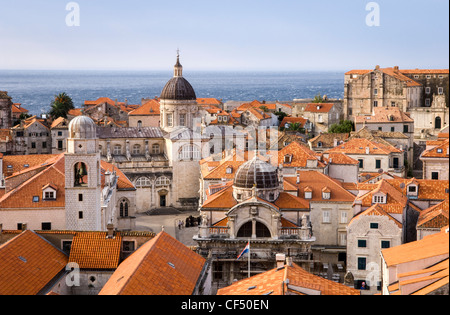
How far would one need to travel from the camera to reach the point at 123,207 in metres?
51.1

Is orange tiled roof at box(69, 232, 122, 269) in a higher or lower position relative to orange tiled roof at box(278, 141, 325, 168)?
lower

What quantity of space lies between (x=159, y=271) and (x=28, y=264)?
595 centimetres

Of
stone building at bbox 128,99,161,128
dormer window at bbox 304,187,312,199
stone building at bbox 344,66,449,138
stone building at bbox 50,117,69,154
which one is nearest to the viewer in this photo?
dormer window at bbox 304,187,312,199

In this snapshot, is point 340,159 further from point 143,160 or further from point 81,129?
point 81,129

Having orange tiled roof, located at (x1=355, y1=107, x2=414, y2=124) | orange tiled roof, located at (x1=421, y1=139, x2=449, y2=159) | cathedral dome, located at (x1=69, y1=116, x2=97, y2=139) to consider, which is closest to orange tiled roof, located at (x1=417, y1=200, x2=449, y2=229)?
orange tiled roof, located at (x1=421, y1=139, x2=449, y2=159)

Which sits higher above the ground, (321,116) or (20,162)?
(321,116)

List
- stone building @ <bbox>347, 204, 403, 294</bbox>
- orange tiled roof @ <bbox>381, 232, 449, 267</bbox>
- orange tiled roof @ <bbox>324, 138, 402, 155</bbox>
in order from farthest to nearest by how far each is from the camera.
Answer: orange tiled roof @ <bbox>324, 138, 402, 155</bbox> < stone building @ <bbox>347, 204, 403, 294</bbox> < orange tiled roof @ <bbox>381, 232, 449, 267</bbox>

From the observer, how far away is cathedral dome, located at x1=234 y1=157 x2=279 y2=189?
38.8 m

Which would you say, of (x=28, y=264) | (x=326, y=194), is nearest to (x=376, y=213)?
(x=326, y=194)

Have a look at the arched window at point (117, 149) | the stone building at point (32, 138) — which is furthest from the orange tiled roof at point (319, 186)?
the stone building at point (32, 138)

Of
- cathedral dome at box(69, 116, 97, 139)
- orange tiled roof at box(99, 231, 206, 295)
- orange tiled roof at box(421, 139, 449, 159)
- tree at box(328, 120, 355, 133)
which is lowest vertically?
orange tiled roof at box(99, 231, 206, 295)

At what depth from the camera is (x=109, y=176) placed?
46.1 metres

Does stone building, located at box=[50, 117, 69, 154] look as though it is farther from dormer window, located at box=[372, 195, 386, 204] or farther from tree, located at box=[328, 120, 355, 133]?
dormer window, located at box=[372, 195, 386, 204]
